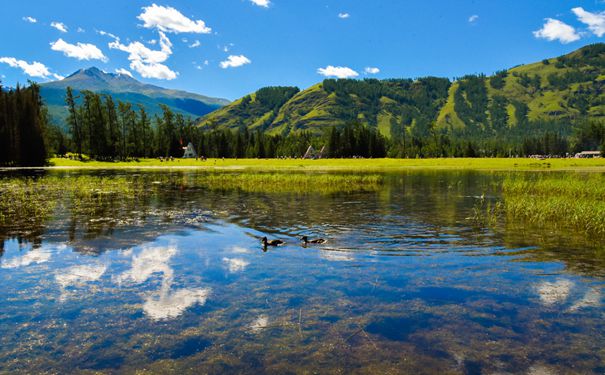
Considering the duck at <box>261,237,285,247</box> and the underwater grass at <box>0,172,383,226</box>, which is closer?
the duck at <box>261,237,285,247</box>

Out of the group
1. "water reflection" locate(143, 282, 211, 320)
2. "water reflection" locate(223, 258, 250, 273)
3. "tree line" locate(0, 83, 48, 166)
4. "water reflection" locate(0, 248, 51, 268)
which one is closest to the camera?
"water reflection" locate(143, 282, 211, 320)

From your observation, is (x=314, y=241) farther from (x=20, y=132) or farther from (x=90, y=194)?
(x=20, y=132)

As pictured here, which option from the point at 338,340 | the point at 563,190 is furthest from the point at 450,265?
the point at 563,190

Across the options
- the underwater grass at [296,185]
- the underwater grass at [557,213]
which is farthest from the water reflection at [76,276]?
the underwater grass at [296,185]

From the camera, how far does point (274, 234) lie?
23.3m

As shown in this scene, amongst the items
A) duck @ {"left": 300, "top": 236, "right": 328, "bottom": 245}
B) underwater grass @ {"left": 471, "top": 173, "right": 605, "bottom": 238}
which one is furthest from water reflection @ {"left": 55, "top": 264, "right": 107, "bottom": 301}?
underwater grass @ {"left": 471, "top": 173, "right": 605, "bottom": 238}

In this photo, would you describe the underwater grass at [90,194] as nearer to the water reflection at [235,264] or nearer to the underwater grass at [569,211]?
the water reflection at [235,264]

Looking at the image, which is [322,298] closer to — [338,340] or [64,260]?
[338,340]

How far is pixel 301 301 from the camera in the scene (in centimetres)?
1255

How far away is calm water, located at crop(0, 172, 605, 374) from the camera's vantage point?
9.12 metres

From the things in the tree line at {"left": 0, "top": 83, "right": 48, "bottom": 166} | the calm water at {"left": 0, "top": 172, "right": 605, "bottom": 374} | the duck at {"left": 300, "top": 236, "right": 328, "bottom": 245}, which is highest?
the tree line at {"left": 0, "top": 83, "right": 48, "bottom": 166}

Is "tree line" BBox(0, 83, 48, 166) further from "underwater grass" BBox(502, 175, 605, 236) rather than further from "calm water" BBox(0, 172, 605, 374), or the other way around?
"underwater grass" BBox(502, 175, 605, 236)

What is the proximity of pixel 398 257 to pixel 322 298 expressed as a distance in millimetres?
6163

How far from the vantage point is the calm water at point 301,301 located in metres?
9.12
